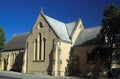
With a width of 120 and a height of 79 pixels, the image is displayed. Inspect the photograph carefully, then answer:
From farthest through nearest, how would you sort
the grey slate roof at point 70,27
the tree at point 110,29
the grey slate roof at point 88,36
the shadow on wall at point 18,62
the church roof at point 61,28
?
the shadow on wall at point 18,62, the grey slate roof at point 70,27, the church roof at point 61,28, the grey slate roof at point 88,36, the tree at point 110,29

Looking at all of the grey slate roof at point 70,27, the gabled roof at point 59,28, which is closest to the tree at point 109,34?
the gabled roof at point 59,28

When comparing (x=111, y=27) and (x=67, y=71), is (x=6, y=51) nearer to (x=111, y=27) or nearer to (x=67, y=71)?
(x=67, y=71)

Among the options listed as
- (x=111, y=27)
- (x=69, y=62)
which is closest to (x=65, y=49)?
(x=69, y=62)

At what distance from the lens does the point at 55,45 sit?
44.8m

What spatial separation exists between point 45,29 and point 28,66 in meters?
8.95

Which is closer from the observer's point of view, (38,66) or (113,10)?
(113,10)

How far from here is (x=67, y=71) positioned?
152 feet

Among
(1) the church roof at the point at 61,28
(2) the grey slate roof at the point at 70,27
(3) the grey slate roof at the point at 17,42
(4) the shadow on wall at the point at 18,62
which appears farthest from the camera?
(3) the grey slate roof at the point at 17,42

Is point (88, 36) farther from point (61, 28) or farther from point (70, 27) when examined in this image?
point (61, 28)

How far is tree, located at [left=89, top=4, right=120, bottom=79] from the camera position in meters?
35.8

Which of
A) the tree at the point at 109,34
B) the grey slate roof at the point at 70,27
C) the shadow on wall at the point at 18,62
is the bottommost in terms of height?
the shadow on wall at the point at 18,62

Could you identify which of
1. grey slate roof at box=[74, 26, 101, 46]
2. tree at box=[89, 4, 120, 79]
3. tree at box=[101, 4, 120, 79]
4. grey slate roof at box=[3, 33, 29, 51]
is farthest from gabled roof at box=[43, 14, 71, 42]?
tree at box=[101, 4, 120, 79]

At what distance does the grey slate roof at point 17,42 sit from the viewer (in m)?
57.2

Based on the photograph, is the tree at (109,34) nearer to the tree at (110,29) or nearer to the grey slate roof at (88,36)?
the tree at (110,29)
